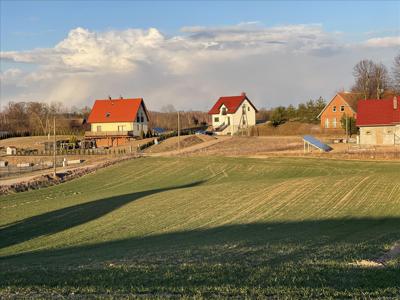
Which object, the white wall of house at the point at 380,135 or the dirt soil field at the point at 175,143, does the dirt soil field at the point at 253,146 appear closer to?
the dirt soil field at the point at 175,143

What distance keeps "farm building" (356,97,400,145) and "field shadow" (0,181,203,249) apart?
3909 centimetres

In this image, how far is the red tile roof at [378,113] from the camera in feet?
218

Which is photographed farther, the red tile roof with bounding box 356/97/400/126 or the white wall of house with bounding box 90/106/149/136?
the white wall of house with bounding box 90/106/149/136

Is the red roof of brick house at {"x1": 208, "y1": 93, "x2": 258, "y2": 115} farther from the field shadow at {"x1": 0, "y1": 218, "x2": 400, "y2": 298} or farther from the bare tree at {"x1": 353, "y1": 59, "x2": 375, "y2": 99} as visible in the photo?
the field shadow at {"x1": 0, "y1": 218, "x2": 400, "y2": 298}

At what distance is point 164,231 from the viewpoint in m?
24.5

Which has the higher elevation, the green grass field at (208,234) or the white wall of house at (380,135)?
the white wall of house at (380,135)

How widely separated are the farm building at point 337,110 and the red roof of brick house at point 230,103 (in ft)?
55.3

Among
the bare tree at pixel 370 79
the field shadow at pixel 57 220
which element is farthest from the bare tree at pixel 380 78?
the field shadow at pixel 57 220

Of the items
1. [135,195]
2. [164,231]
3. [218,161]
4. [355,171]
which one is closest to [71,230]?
[164,231]

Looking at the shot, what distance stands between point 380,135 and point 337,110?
79.4ft

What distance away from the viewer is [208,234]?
22.8 m

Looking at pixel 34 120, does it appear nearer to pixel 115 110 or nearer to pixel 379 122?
pixel 115 110

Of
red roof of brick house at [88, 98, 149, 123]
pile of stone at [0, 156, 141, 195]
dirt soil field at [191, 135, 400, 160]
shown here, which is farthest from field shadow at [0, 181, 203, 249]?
red roof of brick house at [88, 98, 149, 123]

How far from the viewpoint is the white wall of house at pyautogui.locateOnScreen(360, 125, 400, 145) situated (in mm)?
66375
